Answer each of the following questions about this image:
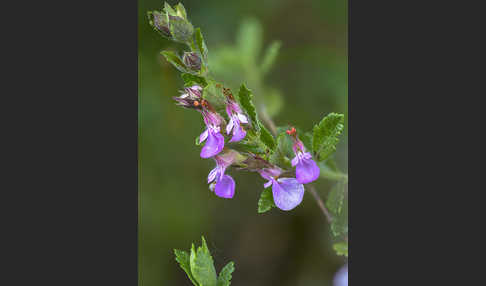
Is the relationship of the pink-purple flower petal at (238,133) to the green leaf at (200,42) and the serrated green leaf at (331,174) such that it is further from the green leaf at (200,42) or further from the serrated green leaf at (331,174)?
the serrated green leaf at (331,174)

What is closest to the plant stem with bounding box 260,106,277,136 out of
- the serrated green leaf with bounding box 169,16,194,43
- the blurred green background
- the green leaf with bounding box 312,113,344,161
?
the blurred green background

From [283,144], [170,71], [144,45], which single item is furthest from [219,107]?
[170,71]

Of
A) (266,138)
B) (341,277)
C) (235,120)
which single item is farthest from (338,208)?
(235,120)

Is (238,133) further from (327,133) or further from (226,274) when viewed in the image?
(226,274)

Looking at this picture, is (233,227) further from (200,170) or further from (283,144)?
(283,144)

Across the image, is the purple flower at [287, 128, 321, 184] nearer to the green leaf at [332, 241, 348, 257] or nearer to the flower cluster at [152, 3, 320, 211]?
the flower cluster at [152, 3, 320, 211]
